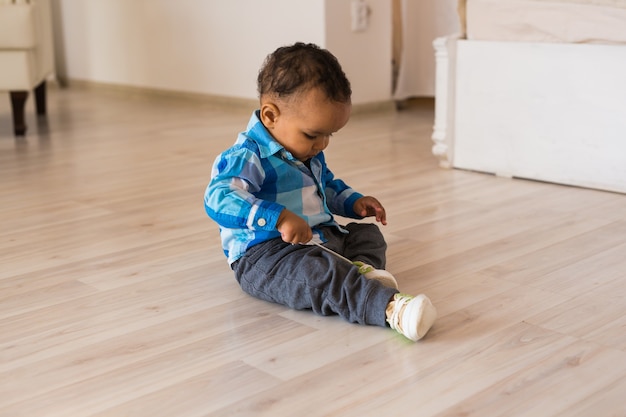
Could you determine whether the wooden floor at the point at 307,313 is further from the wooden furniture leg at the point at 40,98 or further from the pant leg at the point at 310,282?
the wooden furniture leg at the point at 40,98

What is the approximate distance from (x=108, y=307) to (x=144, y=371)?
0.24 metres

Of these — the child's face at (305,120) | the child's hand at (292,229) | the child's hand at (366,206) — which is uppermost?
the child's face at (305,120)

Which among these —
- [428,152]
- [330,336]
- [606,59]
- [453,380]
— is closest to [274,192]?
[330,336]

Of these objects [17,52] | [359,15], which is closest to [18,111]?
[17,52]

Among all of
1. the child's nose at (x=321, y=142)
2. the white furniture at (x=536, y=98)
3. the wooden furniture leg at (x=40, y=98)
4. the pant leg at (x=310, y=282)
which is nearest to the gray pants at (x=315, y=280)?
the pant leg at (x=310, y=282)

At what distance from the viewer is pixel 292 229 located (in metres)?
1.06

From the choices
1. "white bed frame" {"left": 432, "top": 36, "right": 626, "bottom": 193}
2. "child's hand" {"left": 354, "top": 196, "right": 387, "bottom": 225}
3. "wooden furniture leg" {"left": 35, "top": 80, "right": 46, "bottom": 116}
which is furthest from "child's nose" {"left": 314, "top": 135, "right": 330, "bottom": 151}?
"wooden furniture leg" {"left": 35, "top": 80, "right": 46, "bottom": 116}

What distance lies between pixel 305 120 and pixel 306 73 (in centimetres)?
7

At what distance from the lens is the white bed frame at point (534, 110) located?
1742mm

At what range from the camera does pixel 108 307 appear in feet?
3.80

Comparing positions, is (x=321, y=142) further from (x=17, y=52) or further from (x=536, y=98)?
(x=17, y=52)

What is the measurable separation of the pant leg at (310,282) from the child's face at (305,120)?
0.47ft

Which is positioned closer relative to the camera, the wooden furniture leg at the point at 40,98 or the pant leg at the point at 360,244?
the pant leg at the point at 360,244

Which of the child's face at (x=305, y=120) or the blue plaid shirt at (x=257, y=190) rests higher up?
the child's face at (x=305, y=120)
